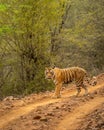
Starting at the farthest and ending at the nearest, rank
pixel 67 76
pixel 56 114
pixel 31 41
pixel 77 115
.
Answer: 1. pixel 31 41
2. pixel 67 76
3. pixel 56 114
4. pixel 77 115

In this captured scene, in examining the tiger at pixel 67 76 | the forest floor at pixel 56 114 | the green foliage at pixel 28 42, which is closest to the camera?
the forest floor at pixel 56 114

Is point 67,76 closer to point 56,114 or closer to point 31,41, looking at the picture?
point 56,114

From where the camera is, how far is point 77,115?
42.2ft

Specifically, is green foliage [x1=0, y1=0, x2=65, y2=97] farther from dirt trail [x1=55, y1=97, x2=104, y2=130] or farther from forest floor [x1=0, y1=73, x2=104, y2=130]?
dirt trail [x1=55, y1=97, x2=104, y2=130]

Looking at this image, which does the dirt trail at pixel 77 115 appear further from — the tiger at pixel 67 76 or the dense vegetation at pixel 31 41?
the dense vegetation at pixel 31 41

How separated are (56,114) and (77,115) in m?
0.67

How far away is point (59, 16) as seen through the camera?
26.0 metres

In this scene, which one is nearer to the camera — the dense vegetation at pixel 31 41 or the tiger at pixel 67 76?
the tiger at pixel 67 76

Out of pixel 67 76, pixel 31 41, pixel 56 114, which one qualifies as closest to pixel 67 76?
pixel 67 76

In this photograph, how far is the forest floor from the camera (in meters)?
11.6

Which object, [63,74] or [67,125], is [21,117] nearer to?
[67,125]

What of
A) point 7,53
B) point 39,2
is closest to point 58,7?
point 39,2

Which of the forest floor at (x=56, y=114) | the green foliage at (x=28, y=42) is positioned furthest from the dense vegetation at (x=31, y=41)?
the forest floor at (x=56, y=114)

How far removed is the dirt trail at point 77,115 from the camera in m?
11.6
